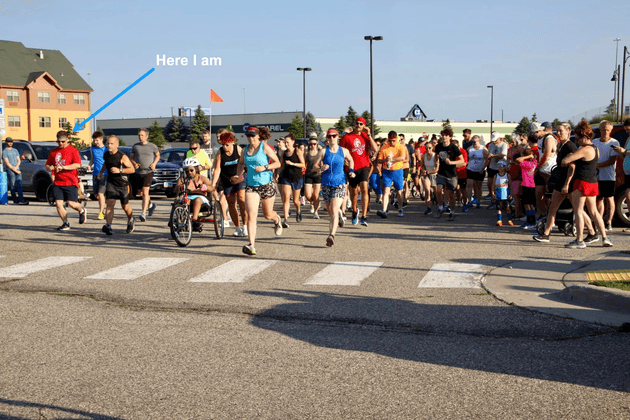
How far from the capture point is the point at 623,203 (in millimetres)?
13422

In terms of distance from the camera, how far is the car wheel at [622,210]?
13375 millimetres

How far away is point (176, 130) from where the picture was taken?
128m

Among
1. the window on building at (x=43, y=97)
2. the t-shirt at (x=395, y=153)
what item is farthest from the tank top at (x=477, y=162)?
the window on building at (x=43, y=97)

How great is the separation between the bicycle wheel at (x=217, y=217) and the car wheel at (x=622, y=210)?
7203 millimetres

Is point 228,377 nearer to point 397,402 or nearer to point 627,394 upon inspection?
point 397,402

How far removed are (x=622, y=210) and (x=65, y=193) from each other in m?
10.5

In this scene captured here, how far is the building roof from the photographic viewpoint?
77938mm

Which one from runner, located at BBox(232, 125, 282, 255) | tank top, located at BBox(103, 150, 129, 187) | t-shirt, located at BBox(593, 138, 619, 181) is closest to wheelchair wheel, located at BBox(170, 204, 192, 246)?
runner, located at BBox(232, 125, 282, 255)

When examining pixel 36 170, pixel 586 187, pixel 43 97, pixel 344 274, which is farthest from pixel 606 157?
pixel 43 97

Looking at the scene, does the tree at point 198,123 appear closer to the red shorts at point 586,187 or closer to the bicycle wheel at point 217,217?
the bicycle wheel at point 217,217

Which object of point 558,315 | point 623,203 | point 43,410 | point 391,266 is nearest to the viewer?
point 43,410

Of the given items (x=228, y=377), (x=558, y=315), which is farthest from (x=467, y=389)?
(x=558, y=315)

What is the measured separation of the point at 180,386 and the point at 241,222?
29.5ft

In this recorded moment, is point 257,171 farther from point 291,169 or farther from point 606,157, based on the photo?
point 606,157
